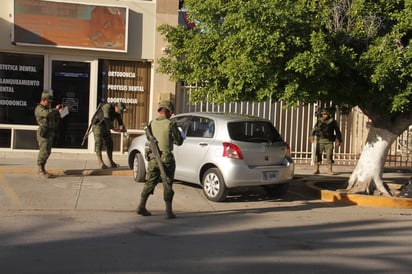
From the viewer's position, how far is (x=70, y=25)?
13734 mm

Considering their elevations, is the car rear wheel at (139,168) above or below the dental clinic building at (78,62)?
below

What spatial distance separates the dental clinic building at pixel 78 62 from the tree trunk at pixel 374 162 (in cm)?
582

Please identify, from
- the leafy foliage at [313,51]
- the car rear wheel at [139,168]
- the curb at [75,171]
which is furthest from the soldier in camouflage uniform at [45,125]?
the leafy foliage at [313,51]

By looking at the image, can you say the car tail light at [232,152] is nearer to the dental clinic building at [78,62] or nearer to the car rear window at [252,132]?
the car rear window at [252,132]

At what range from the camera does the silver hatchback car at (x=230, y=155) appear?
9.40 meters

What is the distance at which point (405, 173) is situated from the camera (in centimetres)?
1477

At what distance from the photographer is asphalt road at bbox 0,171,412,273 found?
5.82 meters

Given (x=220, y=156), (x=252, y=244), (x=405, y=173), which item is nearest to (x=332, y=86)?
(x=220, y=156)

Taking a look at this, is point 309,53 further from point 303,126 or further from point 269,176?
point 303,126

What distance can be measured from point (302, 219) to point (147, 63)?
7624 millimetres

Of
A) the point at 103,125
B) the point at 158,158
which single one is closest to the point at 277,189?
the point at 158,158

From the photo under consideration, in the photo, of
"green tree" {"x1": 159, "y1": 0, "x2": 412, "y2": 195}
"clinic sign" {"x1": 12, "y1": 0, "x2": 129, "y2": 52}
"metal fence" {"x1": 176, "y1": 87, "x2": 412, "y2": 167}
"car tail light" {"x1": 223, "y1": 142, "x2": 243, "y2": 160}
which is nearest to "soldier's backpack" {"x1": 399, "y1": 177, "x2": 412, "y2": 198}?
"green tree" {"x1": 159, "y1": 0, "x2": 412, "y2": 195}

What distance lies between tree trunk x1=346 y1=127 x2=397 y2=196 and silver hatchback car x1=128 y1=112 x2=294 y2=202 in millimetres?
1676

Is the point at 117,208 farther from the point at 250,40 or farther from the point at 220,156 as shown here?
the point at 250,40
